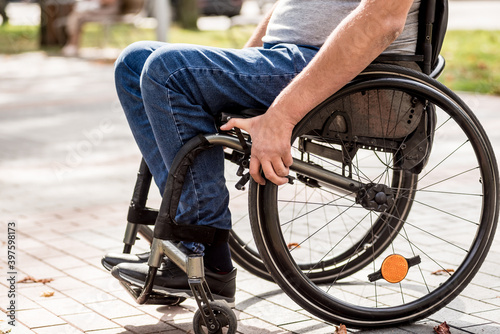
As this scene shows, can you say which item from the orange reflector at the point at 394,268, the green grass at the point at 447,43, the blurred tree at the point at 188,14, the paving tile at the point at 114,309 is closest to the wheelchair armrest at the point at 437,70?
the orange reflector at the point at 394,268

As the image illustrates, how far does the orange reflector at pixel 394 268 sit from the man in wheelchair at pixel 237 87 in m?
0.52

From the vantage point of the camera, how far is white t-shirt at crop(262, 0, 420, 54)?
250 centimetres

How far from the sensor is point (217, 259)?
2.59 m

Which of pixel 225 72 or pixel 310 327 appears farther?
pixel 310 327

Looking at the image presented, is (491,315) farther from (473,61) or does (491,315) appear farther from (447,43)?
Answer: (447,43)

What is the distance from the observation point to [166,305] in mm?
2930

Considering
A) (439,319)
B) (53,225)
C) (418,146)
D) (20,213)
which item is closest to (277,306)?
(439,319)

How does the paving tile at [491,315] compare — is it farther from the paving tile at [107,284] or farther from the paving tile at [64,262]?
the paving tile at [64,262]

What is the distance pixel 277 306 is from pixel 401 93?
0.94 meters

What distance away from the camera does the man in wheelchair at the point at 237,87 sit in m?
2.30

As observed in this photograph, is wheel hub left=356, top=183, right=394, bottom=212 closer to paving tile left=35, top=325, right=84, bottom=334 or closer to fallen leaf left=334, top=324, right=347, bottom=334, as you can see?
fallen leaf left=334, top=324, right=347, bottom=334

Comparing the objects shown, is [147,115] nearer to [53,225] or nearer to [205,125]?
[205,125]

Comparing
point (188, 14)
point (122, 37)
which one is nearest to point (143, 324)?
point (122, 37)

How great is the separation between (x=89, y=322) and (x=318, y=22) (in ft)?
4.29
